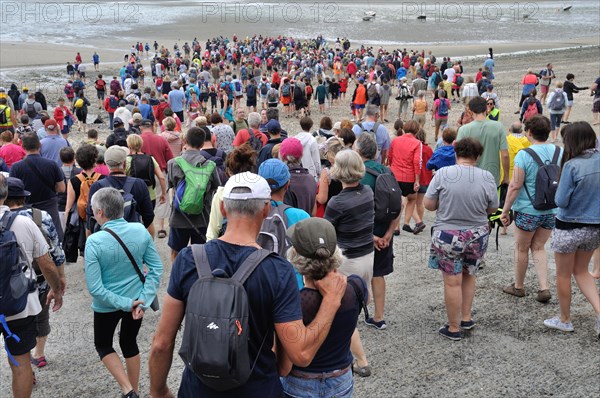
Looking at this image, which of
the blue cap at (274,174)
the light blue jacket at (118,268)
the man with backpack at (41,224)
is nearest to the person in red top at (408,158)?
the blue cap at (274,174)

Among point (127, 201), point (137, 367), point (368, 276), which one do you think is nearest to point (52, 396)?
point (137, 367)

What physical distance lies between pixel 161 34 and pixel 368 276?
5235 cm

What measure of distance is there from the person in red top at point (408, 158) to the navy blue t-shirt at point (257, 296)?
5.63m

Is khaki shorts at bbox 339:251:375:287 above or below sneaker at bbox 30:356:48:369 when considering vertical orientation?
above

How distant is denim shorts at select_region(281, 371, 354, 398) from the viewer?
3.21 metres

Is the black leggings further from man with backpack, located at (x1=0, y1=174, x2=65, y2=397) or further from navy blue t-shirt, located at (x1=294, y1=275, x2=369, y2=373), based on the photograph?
navy blue t-shirt, located at (x1=294, y1=275, x2=369, y2=373)

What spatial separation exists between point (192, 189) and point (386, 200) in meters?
1.97

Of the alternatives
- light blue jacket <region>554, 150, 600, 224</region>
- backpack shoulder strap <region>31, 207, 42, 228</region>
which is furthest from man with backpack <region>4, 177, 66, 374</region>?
light blue jacket <region>554, 150, 600, 224</region>

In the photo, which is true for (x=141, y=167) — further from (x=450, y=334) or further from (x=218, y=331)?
(x=218, y=331)

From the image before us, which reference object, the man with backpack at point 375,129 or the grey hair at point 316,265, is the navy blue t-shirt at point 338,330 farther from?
the man with backpack at point 375,129

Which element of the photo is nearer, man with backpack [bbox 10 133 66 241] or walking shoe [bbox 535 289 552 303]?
walking shoe [bbox 535 289 552 303]

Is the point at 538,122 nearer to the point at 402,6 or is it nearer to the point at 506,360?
the point at 506,360

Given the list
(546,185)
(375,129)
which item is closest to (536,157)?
(546,185)

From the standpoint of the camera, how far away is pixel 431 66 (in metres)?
28.2
